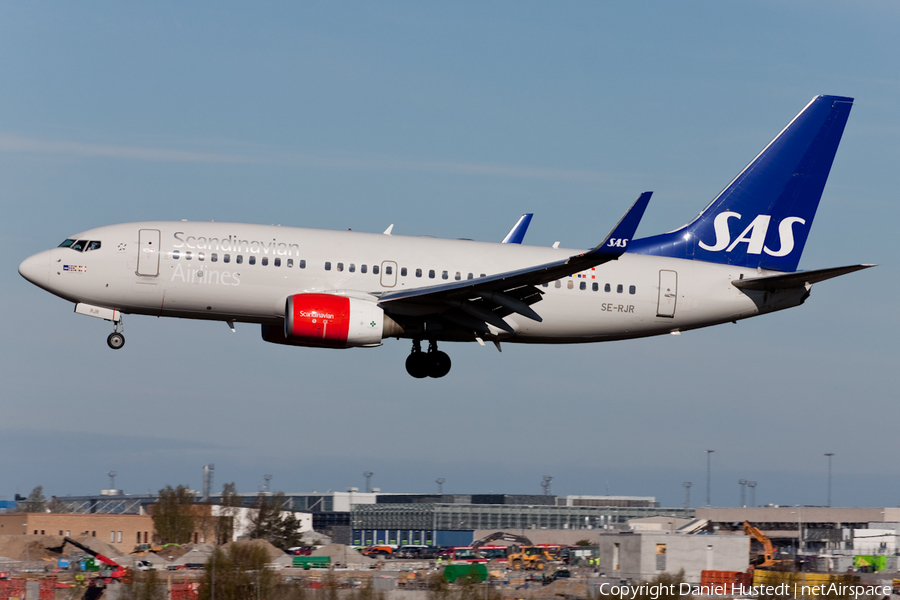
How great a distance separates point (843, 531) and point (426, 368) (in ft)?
168

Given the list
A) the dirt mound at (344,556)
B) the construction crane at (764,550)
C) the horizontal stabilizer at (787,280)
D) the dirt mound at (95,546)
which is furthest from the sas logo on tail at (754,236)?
the dirt mound at (95,546)

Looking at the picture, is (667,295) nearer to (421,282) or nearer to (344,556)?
(421,282)

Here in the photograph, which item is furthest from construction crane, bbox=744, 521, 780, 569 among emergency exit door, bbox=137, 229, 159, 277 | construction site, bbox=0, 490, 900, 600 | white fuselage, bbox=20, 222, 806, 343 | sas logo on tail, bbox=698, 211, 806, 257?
emergency exit door, bbox=137, 229, 159, 277

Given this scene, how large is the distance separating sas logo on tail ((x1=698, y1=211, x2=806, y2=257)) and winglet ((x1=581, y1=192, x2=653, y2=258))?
945 centimetres

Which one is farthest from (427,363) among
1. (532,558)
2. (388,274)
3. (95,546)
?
(95,546)

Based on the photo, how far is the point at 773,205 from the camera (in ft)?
129

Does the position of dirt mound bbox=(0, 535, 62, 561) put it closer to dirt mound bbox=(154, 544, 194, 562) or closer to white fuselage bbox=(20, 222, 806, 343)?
→ dirt mound bbox=(154, 544, 194, 562)

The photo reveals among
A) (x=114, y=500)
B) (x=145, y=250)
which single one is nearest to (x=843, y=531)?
(x=145, y=250)

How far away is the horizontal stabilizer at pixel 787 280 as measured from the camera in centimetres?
3303

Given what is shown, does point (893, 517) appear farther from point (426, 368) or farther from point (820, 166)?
point (426, 368)

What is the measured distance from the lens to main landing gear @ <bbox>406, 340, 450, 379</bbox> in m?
36.8

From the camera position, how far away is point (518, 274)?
30969 mm

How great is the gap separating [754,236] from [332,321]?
16.5 m

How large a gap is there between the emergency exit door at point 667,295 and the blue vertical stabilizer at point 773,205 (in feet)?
6.66
